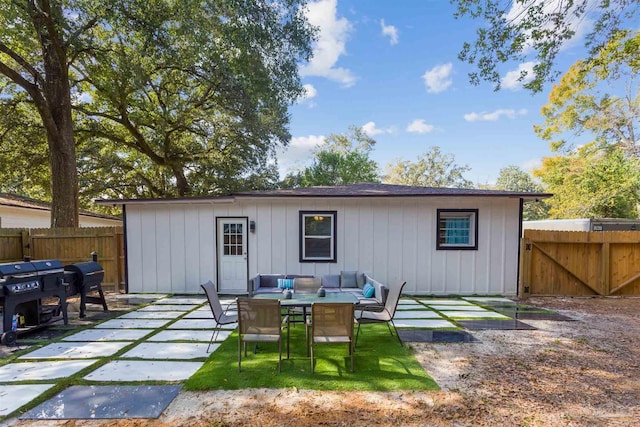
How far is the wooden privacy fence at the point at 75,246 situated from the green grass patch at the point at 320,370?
18.1 feet

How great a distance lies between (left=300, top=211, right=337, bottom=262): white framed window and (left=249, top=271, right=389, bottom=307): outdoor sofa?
4.06 feet

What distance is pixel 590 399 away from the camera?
2914mm

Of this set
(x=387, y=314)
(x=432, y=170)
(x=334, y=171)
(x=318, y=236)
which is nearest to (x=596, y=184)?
(x=334, y=171)

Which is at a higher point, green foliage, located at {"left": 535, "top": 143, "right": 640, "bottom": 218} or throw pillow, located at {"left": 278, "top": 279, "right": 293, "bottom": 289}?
green foliage, located at {"left": 535, "top": 143, "right": 640, "bottom": 218}

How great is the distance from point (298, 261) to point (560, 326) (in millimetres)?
5200

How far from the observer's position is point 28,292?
4453 mm

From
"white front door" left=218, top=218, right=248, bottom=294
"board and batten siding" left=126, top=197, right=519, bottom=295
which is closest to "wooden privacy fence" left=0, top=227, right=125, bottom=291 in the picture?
"board and batten siding" left=126, top=197, right=519, bottom=295

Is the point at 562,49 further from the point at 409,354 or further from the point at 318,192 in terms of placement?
the point at 409,354

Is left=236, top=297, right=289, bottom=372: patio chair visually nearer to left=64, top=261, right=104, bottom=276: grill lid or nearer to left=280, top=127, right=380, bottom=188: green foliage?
left=64, top=261, right=104, bottom=276: grill lid

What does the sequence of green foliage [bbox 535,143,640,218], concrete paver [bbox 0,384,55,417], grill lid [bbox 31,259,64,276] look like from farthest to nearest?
green foliage [bbox 535,143,640,218], grill lid [bbox 31,259,64,276], concrete paver [bbox 0,384,55,417]

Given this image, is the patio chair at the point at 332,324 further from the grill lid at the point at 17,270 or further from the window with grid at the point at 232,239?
the window with grid at the point at 232,239

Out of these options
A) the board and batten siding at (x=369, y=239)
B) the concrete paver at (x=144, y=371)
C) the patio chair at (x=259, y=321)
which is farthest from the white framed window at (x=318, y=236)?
the concrete paver at (x=144, y=371)

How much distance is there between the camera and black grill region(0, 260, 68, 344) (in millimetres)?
4188

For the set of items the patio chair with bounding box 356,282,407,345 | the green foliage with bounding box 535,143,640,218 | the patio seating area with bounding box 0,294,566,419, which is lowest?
the patio seating area with bounding box 0,294,566,419
